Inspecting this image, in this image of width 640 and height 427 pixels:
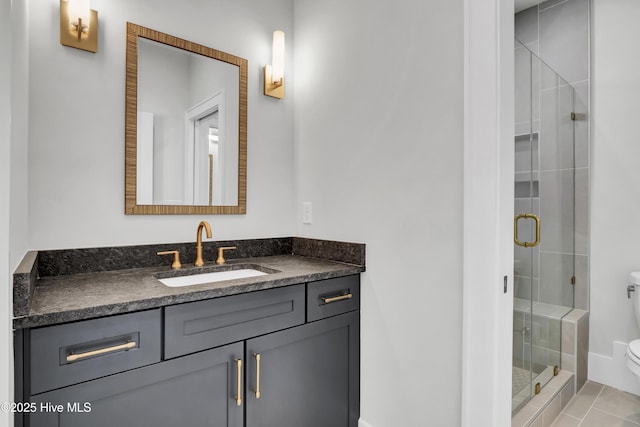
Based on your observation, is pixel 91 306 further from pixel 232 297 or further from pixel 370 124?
pixel 370 124

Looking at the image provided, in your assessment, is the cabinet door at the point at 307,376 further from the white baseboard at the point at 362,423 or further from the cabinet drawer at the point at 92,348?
the cabinet drawer at the point at 92,348

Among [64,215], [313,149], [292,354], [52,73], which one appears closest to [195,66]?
[52,73]

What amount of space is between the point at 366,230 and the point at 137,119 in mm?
1174

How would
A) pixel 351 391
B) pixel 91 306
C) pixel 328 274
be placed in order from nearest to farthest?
pixel 91 306 → pixel 328 274 → pixel 351 391

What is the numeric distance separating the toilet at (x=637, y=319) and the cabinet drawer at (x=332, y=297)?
55.6 inches

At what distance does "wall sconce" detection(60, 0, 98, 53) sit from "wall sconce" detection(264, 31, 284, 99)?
0.84 metres

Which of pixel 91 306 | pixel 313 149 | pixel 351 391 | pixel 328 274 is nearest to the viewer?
pixel 91 306

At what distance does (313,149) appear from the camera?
6.49ft

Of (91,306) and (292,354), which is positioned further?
(292,354)

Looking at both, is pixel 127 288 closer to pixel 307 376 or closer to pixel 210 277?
pixel 210 277

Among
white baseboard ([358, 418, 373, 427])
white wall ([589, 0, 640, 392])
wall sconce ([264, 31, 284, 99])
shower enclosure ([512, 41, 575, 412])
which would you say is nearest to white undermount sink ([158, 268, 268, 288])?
white baseboard ([358, 418, 373, 427])

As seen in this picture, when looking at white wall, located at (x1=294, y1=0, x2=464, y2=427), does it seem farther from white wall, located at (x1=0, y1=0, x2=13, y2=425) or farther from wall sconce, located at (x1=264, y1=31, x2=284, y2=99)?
white wall, located at (x1=0, y1=0, x2=13, y2=425)

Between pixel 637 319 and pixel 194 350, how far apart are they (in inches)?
98.0

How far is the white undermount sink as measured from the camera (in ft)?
5.00
